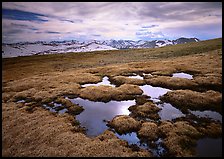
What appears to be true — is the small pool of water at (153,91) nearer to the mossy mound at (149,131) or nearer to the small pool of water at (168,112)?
the small pool of water at (168,112)

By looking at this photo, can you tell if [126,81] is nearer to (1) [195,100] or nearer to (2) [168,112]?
(1) [195,100]

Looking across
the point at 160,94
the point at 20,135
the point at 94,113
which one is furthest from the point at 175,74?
the point at 20,135

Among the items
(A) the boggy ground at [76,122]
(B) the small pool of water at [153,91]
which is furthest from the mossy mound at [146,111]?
(B) the small pool of water at [153,91]

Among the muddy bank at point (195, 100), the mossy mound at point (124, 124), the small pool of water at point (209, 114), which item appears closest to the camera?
the mossy mound at point (124, 124)

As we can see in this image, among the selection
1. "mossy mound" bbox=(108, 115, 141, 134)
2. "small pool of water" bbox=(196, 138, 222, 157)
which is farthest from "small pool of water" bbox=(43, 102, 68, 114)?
"small pool of water" bbox=(196, 138, 222, 157)

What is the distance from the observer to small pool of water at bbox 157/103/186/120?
2654 centimetres

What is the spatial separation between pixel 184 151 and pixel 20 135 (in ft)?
64.8

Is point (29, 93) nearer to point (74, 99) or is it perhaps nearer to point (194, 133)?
point (74, 99)

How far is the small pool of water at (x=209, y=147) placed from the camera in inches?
723

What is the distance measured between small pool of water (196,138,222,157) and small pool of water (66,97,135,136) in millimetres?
11523

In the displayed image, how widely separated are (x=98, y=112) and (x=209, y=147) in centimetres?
1677

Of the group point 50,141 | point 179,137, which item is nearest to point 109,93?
point 50,141

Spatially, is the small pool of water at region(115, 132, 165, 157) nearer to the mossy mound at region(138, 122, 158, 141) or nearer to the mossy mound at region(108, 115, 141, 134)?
the mossy mound at region(138, 122, 158, 141)

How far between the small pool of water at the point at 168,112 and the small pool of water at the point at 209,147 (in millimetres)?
6211
